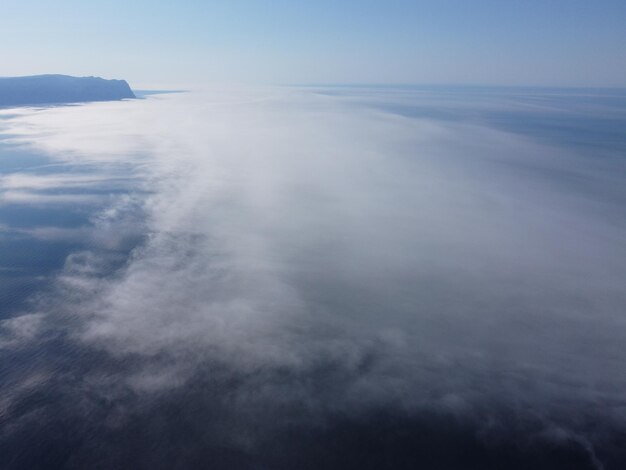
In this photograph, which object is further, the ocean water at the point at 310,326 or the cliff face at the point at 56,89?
the cliff face at the point at 56,89

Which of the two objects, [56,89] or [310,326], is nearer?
[310,326]

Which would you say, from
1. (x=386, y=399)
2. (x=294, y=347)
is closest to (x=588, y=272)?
(x=386, y=399)

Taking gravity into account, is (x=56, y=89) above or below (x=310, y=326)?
above

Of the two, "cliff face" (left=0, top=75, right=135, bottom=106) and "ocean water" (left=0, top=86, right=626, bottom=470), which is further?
"cliff face" (left=0, top=75, right=135, bottom=106)

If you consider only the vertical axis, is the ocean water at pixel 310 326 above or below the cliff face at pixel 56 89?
below

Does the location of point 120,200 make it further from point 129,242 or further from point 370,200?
point 370,200
